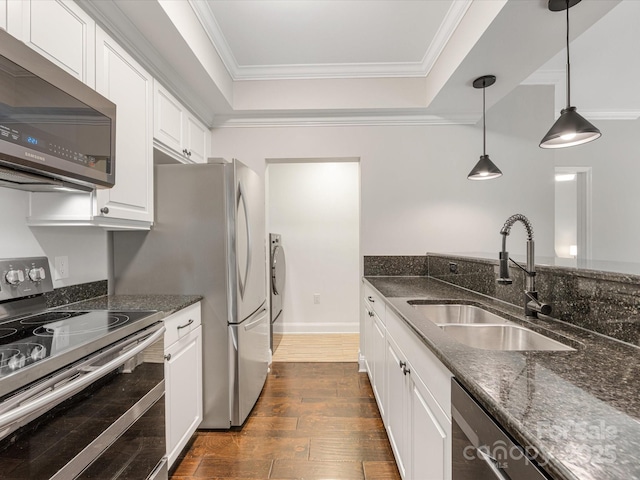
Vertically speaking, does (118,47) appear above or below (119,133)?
above

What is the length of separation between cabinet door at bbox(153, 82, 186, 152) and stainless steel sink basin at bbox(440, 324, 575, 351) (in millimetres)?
2017

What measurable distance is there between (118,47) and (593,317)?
2.44m

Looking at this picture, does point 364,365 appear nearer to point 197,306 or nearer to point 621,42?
point 197,306

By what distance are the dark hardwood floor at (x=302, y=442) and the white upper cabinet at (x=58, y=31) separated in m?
2.06

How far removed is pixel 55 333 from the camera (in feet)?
3.63

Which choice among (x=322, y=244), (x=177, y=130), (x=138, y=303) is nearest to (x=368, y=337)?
(x=138, y=303)

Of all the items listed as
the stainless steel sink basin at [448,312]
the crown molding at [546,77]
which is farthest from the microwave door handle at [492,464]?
the crown molding at [546,77]

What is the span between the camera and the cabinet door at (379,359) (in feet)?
6.27

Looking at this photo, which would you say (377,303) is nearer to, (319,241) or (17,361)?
(17,361)

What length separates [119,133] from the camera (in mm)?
1583

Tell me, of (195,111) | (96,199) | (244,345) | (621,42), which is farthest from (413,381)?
(621,42)

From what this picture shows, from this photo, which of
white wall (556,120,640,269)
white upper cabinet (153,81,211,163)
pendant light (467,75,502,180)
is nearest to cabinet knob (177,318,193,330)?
white upper cabinet (153,81,211,163)

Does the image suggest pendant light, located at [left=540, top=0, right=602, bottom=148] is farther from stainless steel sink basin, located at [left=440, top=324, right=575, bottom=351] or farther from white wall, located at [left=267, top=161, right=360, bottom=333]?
white wall, located at [left=267, top=161, right=360, bottom=333]

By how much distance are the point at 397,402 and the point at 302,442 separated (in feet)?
2.49
